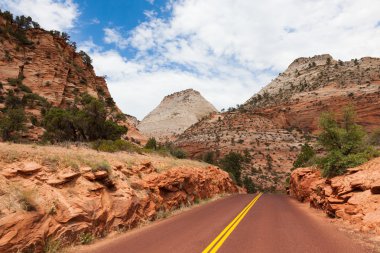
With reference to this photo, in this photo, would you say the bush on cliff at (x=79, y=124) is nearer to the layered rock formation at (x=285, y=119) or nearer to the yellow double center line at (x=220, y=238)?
the yellow double center line at (x=220, y=238)

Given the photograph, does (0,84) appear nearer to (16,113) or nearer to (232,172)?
(16,113)

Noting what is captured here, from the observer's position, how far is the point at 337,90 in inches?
3391

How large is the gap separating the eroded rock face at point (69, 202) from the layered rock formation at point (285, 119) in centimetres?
4693

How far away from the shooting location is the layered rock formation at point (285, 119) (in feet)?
225

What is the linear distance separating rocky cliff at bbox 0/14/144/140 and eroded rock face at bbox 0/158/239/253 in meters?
28.7

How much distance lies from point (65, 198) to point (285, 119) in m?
83.1

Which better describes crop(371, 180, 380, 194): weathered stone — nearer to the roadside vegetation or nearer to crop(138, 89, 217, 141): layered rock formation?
the roadside vegetation

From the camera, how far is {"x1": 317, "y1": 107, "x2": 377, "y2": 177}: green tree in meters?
18.4

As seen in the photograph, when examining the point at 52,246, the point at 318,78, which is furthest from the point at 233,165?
the point at 318,78

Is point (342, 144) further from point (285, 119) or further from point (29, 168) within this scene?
point (285, 119)

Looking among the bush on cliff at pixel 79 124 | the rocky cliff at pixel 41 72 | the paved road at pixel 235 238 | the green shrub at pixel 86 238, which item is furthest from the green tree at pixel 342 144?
the rocky cliff at pixel 41 72

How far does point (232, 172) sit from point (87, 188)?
4908 centimetres

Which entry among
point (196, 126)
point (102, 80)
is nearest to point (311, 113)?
point (196, 126)

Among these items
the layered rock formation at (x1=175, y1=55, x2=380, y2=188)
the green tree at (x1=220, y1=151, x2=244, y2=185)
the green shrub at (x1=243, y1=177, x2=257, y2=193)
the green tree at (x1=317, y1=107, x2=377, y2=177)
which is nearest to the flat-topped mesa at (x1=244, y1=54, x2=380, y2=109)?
the layered rock formation at (x1=175, y1=55, x2=380, y2=188)
